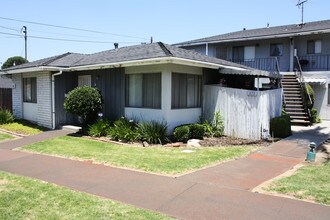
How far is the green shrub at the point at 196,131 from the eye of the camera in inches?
488

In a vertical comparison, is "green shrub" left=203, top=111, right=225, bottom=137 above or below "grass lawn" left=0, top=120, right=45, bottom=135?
above

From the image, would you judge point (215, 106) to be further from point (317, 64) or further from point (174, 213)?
point (317, 64)

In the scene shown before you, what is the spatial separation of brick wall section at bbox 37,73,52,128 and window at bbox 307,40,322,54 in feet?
54.9

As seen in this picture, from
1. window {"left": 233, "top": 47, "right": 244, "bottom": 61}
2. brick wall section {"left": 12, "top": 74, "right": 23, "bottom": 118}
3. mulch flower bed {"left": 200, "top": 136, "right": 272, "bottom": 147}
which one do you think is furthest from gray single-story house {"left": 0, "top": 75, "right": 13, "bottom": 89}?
mulch flower bed {"left": 200, "top": 136, "right": 272, "bottom": 147}

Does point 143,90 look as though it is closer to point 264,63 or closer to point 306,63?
point 264,63

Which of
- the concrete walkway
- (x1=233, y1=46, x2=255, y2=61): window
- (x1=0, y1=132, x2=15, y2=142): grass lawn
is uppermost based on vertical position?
(x1=233, y1=46, x2=255, y2=61): window

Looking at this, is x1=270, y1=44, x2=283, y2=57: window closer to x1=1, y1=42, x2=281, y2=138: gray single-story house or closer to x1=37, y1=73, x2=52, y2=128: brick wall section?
x1=1, y1=42, x2=281, y2=138: gray single-story house

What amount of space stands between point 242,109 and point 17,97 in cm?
1346

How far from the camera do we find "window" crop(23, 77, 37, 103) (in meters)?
17.1

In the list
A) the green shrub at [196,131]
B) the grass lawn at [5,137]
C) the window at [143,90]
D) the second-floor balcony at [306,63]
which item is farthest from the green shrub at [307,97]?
the grass lawn at [5,137]

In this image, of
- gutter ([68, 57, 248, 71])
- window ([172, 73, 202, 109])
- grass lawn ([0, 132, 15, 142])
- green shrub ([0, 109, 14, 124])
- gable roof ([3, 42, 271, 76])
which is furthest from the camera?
green shrub ([0, 109, 14, 124])

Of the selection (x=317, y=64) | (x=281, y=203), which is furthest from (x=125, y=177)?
(x=317, y=64)

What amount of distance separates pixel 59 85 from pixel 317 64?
640 inches

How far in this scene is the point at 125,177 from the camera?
24.1 feet
